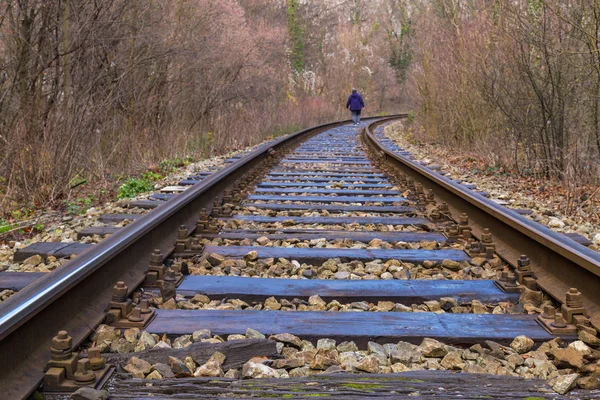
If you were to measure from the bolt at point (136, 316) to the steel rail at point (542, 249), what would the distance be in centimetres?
193

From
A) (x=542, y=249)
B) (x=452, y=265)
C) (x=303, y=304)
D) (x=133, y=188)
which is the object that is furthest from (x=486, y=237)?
(x=133, y=188)

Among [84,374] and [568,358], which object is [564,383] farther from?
[84,374]

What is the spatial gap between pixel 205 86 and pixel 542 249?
36.9 feet

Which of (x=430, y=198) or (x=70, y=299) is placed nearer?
(x=70, y=299)

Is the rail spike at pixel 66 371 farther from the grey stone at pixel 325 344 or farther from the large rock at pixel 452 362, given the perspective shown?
the large rock at pixel 452 362

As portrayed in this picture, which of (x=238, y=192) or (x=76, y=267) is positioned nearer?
(x=76, y=267)

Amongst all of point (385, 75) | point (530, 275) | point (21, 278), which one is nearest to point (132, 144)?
point (21, 278)

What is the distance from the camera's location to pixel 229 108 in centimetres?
1642

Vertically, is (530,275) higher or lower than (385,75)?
lower

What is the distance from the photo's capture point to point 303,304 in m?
3.02

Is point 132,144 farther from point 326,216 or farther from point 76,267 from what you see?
point 76,267

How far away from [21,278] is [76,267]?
20.8 inches

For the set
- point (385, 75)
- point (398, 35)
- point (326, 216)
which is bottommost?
point (326, 216)

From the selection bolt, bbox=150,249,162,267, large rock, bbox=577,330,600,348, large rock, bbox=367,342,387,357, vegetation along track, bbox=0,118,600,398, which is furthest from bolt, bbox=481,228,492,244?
bolt, bbox=150,249,162,267
